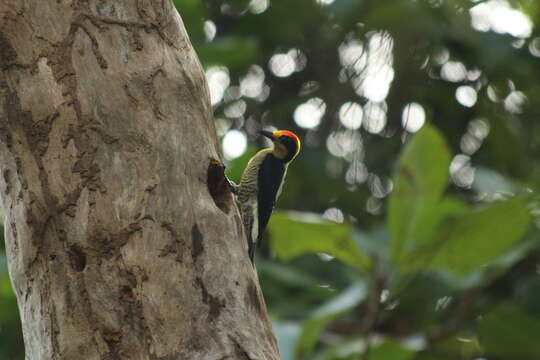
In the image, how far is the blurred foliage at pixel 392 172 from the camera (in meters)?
3.76

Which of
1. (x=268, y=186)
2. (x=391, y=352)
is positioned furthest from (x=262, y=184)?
(x=391, y=352)

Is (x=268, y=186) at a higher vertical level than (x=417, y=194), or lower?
higher

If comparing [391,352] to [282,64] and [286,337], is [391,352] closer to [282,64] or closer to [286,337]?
[286,337]

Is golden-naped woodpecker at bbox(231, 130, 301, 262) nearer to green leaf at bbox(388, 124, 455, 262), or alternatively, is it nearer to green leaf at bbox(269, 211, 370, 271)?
green leaf at bbox(269, 211, 370, 271)

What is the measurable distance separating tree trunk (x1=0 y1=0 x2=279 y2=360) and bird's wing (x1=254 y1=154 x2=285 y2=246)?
3.95 feet

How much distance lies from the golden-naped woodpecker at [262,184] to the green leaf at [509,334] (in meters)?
1.21

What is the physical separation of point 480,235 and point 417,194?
0.35m

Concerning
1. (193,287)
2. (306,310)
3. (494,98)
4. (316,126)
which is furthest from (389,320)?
(193,287)

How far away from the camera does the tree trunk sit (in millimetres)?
2260

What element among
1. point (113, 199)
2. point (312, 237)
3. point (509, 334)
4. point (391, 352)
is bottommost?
point (509, 334)

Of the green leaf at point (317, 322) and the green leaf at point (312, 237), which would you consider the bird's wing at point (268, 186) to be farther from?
the green leaf at point (317, 322)

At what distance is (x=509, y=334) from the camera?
4.20m

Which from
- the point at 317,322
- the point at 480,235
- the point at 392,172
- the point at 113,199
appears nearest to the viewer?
the point at 113,199

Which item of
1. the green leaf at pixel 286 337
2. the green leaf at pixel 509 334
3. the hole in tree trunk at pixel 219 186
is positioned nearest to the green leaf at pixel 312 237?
the green leaf at pixel 286 337
